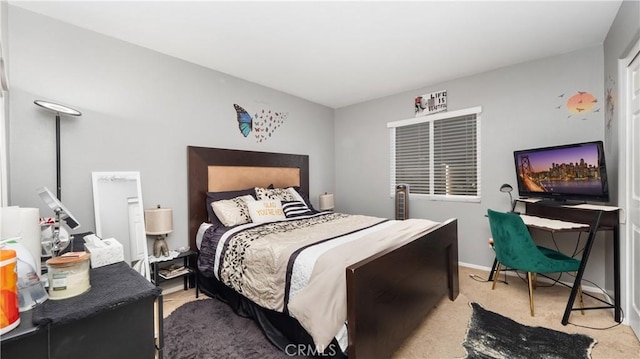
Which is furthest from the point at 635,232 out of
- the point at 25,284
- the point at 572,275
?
the point at 25,284

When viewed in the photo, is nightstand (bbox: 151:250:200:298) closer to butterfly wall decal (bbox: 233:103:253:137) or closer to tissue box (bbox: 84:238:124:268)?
tissue box (bbox: 84:238:124:268)

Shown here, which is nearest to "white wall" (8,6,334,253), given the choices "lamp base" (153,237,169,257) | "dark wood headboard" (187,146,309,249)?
"dark wood headboard" (187,146,309,249)

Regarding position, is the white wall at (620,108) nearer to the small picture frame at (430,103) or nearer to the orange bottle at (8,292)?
the small picture frame at (430,103)

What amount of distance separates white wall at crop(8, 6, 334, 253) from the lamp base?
0.20 m

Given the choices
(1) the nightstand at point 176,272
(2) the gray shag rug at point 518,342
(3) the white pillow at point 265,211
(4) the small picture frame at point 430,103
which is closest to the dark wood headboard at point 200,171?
(1) the nightstand at point 176,272

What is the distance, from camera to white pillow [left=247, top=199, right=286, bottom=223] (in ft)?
9.54

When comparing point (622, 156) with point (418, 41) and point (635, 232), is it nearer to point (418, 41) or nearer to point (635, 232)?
point (635, 232)

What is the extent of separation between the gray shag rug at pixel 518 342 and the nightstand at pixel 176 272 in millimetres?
2498

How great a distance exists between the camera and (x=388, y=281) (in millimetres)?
1626

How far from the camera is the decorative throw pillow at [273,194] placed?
3.29 metres

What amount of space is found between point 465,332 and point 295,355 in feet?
4.29

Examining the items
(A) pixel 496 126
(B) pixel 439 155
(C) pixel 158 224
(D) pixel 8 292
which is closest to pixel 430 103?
(B) pixel 439 155

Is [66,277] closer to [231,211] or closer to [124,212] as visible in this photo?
[124,212]

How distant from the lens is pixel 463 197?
11.6 ft
